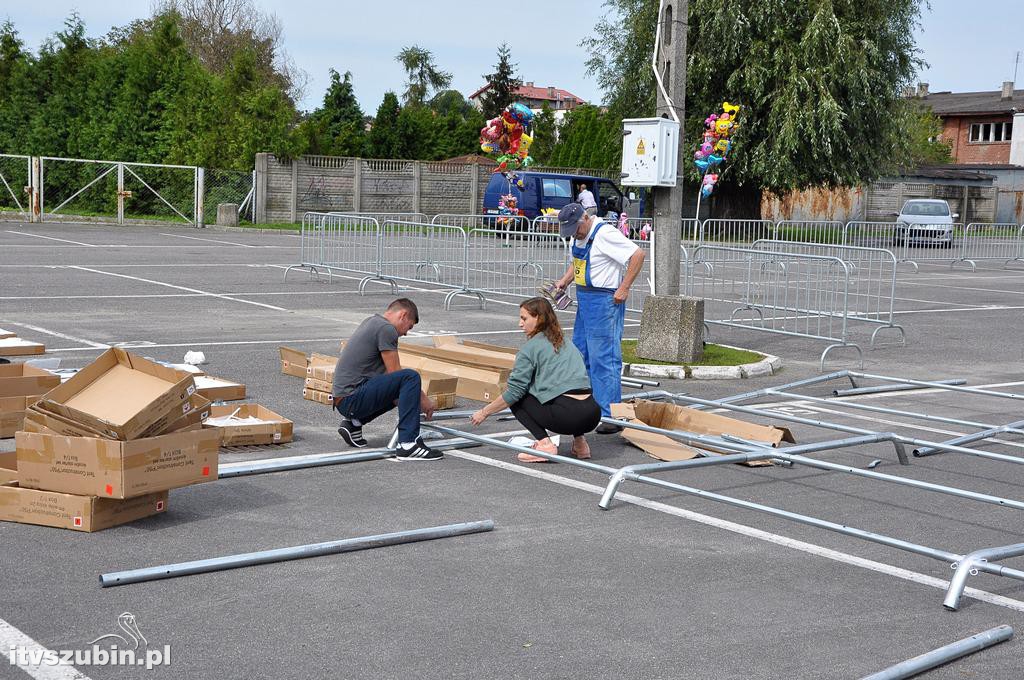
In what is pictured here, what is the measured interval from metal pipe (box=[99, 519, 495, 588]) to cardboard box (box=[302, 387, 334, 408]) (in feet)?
12.3

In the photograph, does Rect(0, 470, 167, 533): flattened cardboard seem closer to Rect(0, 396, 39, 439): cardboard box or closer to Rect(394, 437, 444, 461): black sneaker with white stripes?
Rect(0, 396, 39, 439): cardboard box

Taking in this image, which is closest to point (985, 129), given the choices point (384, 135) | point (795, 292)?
point (384, 135)

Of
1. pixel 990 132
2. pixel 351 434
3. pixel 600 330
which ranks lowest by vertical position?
pixel 351 434

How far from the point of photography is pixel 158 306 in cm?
1645

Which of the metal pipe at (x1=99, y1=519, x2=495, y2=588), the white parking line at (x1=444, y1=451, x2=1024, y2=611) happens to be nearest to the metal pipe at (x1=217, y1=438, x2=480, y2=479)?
the white parking line at (x1=444, y1=451, x2=1024, y2=611)

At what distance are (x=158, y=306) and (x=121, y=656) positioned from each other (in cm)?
1245

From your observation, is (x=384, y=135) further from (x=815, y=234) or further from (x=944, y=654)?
(x=944, y=654)

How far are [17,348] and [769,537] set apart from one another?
7.54 m

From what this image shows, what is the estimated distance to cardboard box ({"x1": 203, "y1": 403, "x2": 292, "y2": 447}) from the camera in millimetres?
8266

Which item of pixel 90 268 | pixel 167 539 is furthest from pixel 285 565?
pixel 90 268

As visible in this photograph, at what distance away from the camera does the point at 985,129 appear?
77.6 metres

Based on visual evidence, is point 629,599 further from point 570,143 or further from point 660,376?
point 570,143

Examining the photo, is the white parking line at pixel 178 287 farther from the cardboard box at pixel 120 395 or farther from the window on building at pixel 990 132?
the window on building at pixel 990 132

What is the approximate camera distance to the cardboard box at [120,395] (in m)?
6.15
